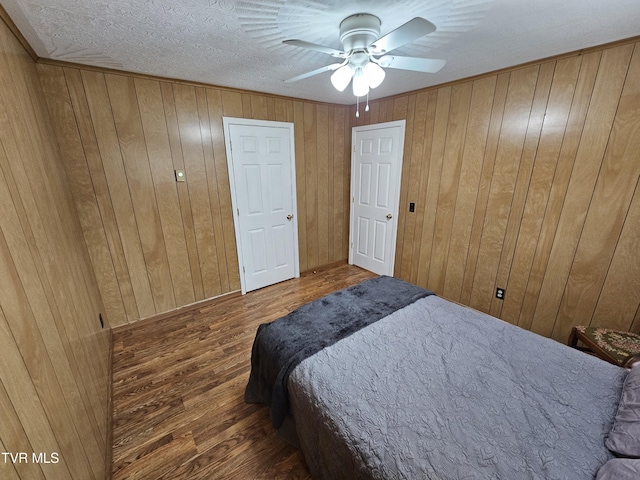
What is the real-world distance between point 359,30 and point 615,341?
2.53m

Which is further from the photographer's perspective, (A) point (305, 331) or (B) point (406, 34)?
(A) point (305, 331)

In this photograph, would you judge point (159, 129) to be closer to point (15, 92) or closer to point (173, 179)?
point (173, 179)

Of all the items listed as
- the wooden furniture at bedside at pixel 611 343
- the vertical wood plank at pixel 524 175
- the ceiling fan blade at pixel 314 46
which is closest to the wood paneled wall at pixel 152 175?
the ceiling fan blade at pixel 314 46

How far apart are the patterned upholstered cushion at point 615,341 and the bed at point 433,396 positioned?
1.54 ft

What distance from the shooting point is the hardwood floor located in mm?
1432

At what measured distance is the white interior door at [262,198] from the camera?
9.52ft

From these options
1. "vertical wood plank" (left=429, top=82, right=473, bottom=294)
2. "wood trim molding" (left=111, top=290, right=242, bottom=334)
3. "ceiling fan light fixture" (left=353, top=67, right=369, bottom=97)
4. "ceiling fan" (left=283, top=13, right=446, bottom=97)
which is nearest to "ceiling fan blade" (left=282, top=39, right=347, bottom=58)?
"ceiling fan" (left=283, top=13, right=446, bottom=97)

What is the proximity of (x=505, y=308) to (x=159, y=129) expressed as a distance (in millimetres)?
3771

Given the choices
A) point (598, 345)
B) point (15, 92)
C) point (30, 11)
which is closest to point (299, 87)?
point (30, 11)

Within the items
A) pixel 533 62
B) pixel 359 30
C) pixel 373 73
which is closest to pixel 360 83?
pixel 373 73

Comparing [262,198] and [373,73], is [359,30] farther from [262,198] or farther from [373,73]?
[262,198]

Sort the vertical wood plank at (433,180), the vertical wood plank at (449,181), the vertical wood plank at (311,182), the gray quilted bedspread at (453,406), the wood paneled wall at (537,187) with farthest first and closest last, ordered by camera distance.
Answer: the vertical wood plank at (311,182) → the vertical wood plank at (433,180) → the vertical wood plank at (449,181) → the wood paneled wall at (537,187) → the gray quilted bedspread at (453,406)

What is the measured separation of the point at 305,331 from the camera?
1.65 meters

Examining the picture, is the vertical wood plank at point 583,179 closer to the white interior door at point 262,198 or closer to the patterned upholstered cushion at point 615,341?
the patterned upholstered cushion at point 615,341
